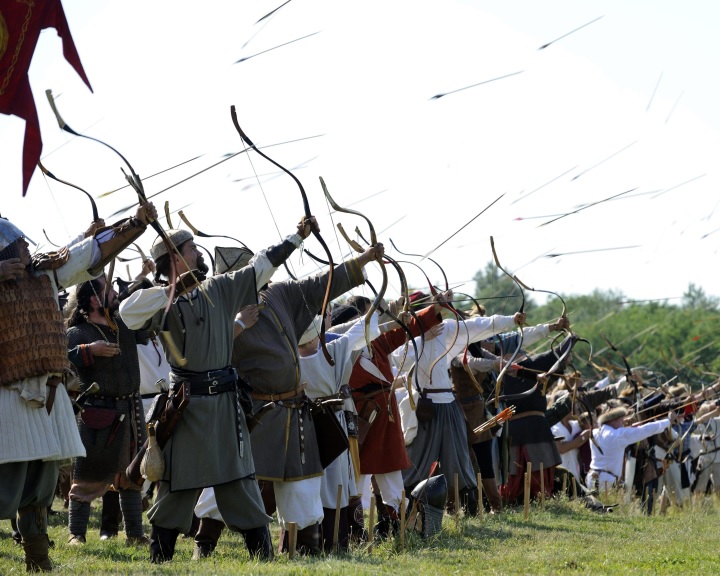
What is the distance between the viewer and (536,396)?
10414 mm

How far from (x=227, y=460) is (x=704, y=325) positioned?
1354 inches

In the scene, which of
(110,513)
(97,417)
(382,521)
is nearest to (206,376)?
(97,417)

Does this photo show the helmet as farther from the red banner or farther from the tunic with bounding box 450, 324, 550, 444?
the tunic with bounding box 450, 324, 550, 444

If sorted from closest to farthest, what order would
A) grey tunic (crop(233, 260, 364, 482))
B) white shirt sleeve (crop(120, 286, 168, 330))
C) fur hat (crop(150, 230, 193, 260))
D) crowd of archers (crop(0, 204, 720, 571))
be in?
crowd of archers (crop(0, 204, 720, 571))
white shirt sleeve (crop(120, 286, 168, 330))
fur hat (crop(150, 230, 193, 260))
grey tunic (crop(233, 260, 364, 482))

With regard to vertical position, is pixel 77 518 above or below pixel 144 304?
below

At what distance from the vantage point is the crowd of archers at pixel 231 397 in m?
5.36

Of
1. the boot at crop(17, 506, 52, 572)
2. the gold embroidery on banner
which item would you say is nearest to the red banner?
the gold embroidery on banner

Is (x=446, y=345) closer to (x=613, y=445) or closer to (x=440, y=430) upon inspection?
(x=440, y=430)

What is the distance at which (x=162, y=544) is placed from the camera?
5859 millimetres

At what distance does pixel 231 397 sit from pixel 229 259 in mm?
1055

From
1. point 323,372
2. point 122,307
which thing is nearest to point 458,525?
point 323,372

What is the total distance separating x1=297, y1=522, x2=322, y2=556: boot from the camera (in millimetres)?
6344

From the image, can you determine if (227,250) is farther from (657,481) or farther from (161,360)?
(657,481)

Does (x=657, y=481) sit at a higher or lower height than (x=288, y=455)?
lower
